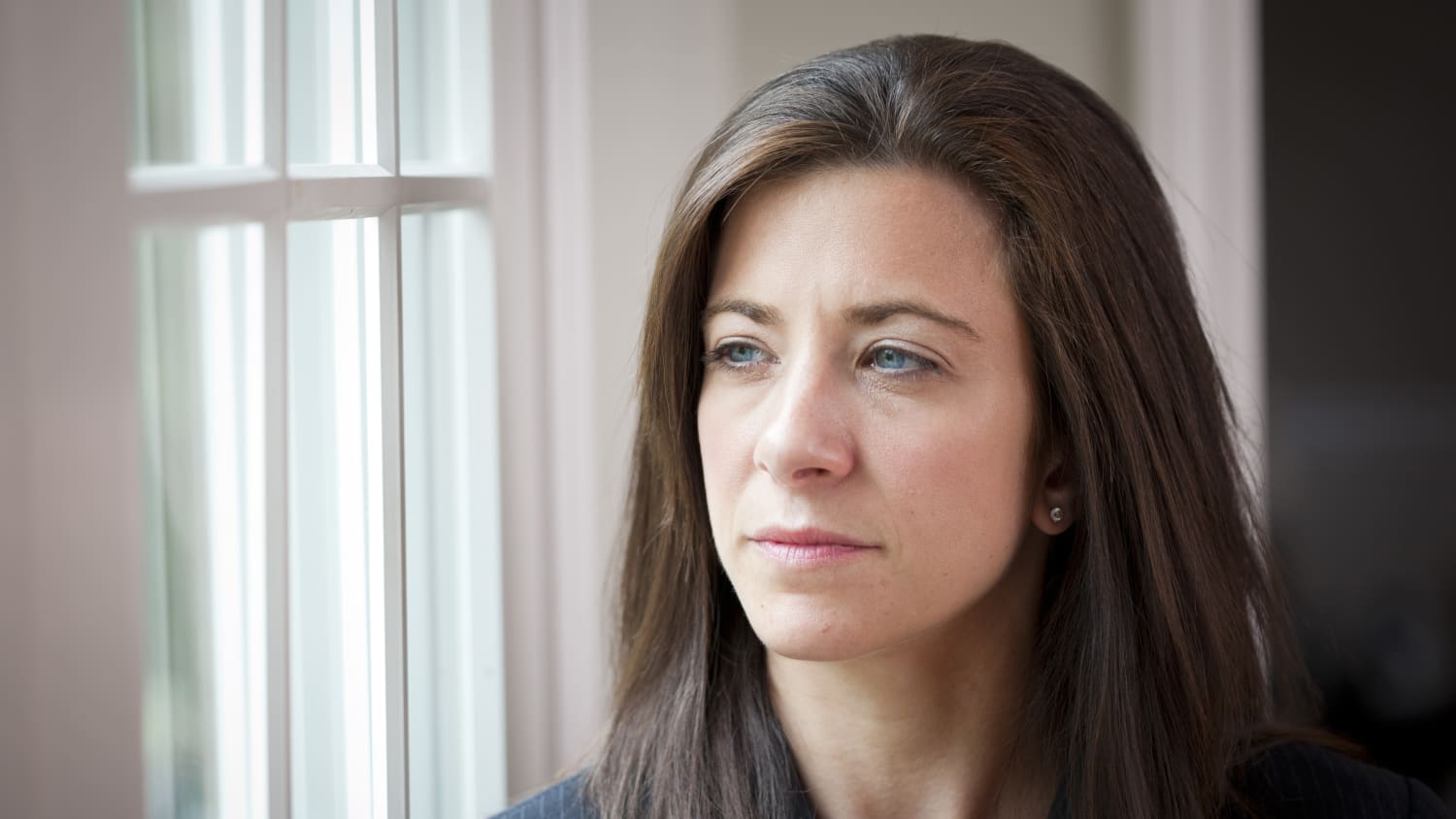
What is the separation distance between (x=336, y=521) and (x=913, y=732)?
2.04 feet

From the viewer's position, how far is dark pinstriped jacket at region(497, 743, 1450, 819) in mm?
1398

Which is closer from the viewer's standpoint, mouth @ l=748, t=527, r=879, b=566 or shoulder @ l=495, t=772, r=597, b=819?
mouth @ l=748, t=527, r=879, b=566

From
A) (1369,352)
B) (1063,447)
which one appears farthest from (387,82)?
(1369,352)

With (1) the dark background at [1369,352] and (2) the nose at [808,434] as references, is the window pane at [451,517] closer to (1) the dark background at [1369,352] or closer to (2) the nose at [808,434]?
(2) the nose at [808,434]

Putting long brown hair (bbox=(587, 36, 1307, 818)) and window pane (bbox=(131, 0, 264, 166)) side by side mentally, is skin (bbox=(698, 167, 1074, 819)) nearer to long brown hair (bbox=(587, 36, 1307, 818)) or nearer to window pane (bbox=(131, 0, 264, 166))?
long brown hair (bbox=(587, 36, 1307, 818))

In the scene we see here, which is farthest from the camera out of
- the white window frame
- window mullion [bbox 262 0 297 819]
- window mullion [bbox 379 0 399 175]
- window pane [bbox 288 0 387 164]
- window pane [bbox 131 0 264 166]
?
window mullion [bbox 379 0 399 175]

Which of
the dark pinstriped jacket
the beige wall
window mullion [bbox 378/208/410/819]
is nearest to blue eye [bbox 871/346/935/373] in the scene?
window mullion [bbox 378/208/410/819]

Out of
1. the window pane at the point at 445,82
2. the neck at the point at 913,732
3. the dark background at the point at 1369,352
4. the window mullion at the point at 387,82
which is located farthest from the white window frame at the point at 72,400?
the dark background at the point at 1369,352

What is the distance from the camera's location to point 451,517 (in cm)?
158

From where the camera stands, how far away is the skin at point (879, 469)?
3.98 feet

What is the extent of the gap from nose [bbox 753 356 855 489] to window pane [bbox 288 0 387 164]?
457 mm

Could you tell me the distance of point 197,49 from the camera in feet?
2.84

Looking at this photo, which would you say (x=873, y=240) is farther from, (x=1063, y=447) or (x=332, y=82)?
(x=332, y=82)

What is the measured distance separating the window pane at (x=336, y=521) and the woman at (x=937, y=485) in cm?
24
